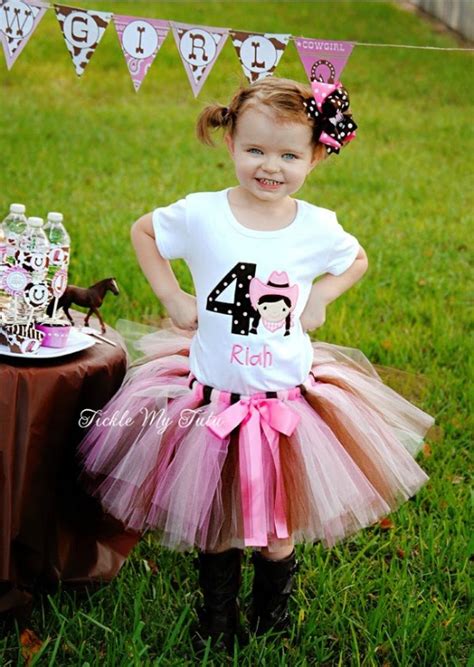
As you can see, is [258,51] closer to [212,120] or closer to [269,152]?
[212,120]

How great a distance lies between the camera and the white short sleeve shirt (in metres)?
2.65

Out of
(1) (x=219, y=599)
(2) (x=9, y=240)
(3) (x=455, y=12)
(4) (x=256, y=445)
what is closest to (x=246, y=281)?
(4) (x=256, y=445)

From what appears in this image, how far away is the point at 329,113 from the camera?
104 inches

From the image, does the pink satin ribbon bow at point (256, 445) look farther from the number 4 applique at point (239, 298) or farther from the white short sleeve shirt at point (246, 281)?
the number 4 applique at point (239, 298)

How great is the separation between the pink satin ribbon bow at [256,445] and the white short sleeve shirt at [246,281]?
7cm

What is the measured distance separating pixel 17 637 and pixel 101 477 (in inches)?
19.9

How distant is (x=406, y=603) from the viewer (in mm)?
3059

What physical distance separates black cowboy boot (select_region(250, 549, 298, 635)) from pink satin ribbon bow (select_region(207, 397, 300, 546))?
0.69 feet

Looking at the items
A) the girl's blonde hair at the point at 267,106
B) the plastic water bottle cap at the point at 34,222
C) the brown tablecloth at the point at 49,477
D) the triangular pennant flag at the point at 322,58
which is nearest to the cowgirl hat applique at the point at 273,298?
the girl's blonde hair at the point at 267,106

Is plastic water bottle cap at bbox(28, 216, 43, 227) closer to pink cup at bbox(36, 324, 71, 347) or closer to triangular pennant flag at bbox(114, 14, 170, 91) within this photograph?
pink cup at bbox(36, 324, 71, 347)

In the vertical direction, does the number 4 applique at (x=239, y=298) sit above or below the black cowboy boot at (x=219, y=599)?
above

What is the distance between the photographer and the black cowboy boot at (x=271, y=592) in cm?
280

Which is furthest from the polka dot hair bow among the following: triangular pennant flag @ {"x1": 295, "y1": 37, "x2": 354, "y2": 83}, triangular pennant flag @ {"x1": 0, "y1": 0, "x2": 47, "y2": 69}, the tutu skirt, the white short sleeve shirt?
triangular pennant flag @ {"x1": 0, "y1": 0, "x2": 47, "y2": 69}

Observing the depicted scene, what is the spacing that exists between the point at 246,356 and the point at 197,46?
3.57 ft
